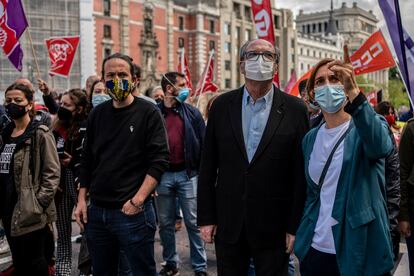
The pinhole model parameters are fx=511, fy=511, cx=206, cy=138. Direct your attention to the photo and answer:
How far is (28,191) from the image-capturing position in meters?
4.34

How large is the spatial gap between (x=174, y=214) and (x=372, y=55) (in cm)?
592

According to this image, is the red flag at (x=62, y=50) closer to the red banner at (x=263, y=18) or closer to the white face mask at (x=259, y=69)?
Answer: the red banner at (x=263, y=18)

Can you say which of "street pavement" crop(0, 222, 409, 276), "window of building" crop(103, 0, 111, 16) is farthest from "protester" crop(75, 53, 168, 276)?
"window of building" crop(103, 0, 111, 16)

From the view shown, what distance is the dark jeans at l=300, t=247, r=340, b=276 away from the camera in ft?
9.82

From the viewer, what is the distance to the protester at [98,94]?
521cm

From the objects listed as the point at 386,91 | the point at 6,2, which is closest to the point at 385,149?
the point at 6,2

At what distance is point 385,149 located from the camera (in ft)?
9.08

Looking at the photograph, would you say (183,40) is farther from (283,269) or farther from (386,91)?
(283,269)

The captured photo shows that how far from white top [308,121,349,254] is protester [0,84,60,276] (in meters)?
2.42

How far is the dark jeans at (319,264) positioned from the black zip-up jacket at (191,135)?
8.94 feet

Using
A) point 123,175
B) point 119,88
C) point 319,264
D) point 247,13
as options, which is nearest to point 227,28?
point 247,13

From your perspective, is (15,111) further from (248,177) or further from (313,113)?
(313,113)

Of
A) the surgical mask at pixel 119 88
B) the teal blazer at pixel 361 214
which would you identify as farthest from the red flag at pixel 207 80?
the teal blazer at pixel 361 214

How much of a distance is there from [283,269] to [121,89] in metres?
1.73
